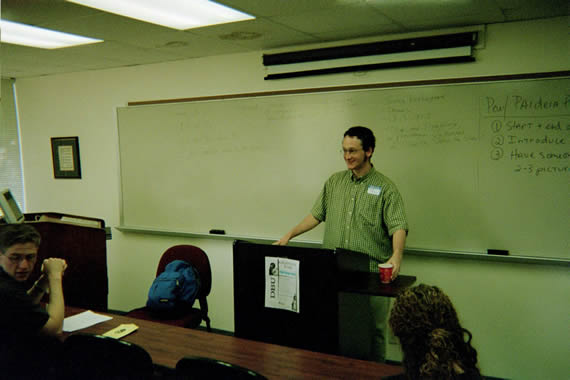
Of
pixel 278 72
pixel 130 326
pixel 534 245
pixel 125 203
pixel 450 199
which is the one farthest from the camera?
pixel 125 203

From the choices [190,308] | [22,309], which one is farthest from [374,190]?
[22,309]

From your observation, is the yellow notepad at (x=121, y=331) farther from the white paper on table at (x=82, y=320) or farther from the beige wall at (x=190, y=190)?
the beige wall at (x=190, y=190)

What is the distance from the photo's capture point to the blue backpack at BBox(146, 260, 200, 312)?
2.99 metres

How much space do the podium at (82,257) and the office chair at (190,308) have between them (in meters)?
0.34

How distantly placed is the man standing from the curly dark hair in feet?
4.34

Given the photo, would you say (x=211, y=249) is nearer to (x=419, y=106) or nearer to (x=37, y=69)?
(x=419, y=106)

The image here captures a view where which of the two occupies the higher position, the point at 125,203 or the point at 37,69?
the point at 37,69

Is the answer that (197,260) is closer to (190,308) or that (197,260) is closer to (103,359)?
(190,308)

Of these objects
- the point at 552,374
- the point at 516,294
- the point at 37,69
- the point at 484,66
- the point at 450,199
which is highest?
the point at 37,69

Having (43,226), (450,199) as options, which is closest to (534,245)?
(450,199)

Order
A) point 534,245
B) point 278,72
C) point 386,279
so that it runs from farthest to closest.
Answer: point 278,72 < point 534,245 < point 386,279

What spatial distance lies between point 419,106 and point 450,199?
Answer: 703 millimetres

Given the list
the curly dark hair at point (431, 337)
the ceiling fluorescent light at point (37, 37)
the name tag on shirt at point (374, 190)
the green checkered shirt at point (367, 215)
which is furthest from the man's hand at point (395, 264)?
the ceiling fluorescent light at point (37, 37)

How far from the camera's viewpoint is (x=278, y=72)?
3.75 metres
